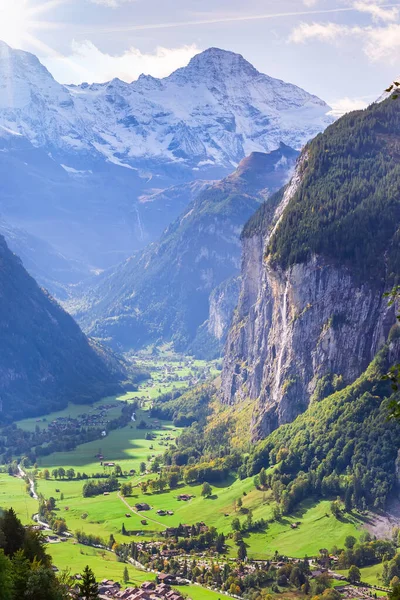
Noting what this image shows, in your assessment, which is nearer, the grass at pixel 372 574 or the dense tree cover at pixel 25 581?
the dense tree cover at pixel 25 581

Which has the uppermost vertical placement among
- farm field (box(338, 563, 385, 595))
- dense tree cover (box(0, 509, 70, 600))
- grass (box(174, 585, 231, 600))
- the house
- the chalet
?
dense tree cover (box(0, 509, 70, 600))

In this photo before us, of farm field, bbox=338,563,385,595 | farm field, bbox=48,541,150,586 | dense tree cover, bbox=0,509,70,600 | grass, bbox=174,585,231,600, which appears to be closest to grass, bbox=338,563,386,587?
farm field, bbox=338,563,385,595

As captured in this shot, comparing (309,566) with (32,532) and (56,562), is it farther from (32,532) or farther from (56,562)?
(32,532)

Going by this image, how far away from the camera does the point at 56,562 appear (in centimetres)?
19112

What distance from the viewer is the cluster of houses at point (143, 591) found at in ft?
553

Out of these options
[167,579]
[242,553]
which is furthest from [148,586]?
[242,553]

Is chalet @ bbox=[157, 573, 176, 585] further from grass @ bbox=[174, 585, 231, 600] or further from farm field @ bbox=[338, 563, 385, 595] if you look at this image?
farm field @ bbox=[338, 563, 385, 595]

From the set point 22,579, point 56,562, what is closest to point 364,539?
point 56,562

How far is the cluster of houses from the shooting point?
16850 centimetres

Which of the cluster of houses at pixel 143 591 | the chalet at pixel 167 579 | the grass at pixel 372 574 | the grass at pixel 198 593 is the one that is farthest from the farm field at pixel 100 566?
the grass at pixel 372 574

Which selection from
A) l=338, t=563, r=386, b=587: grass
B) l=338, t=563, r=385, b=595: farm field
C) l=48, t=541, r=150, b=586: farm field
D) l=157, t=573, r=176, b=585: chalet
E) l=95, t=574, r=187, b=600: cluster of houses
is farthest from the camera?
l=48, t=541, r=150, b=586: farm field

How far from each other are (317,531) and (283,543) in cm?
758

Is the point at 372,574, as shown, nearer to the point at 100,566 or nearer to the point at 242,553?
the point at 242,553

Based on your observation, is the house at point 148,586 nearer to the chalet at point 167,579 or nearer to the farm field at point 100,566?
the farm field at point 100,566
